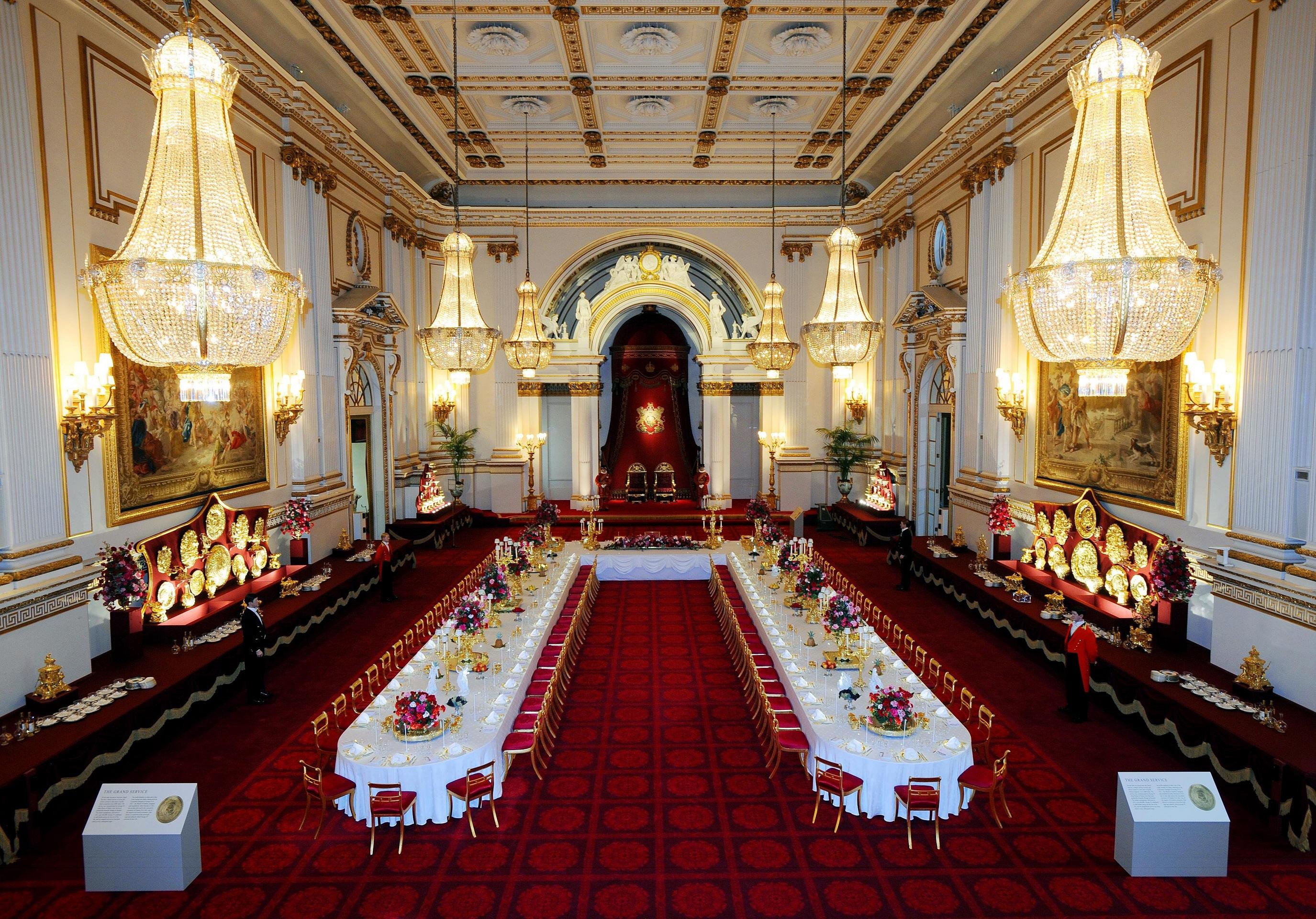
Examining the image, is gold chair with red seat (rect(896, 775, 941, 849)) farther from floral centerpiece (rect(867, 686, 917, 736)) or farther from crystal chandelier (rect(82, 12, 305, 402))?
crystal chandelier (rect(82, 12, 305, 402))

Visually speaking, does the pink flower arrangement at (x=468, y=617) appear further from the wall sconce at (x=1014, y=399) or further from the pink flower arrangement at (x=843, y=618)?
the wall sconce at (x=1014, y=399)

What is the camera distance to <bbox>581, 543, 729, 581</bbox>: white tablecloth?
15.0 metres

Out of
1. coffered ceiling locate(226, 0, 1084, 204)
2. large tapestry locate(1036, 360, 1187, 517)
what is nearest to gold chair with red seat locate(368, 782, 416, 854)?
large tapestry locate(1036, 360, 1187, 517)

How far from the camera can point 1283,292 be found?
276 inches

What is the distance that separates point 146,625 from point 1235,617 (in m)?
11.6

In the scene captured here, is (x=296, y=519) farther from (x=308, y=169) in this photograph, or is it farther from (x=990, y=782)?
(x=990, y=782)

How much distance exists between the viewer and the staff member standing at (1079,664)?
8.01 m

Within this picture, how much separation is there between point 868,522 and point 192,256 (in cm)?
1470

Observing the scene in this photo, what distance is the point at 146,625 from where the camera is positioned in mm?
8672

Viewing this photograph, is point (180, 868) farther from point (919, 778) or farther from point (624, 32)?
point (624, 32)

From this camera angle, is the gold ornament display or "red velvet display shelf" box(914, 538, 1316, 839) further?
the gold ornament display

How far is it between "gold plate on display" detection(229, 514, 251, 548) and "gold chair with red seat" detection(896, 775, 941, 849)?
29.3 feet

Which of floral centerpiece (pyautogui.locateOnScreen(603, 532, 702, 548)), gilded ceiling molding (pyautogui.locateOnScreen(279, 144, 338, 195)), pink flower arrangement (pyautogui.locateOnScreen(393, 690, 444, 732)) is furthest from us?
floral centerpiece (pyautogui.locateOnScreen(603, 532, 702, 548))

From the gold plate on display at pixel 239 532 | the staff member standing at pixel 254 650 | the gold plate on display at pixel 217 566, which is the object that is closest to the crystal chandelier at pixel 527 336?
the gold plate on display at pixel 239 532
